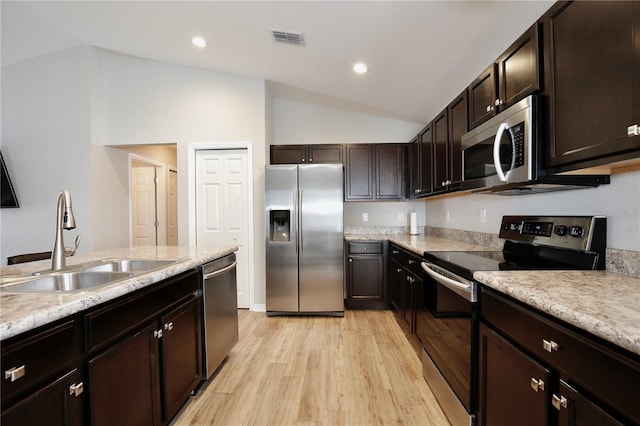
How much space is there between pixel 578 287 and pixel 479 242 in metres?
1.58

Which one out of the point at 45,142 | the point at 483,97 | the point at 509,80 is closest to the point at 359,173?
the point at 483,97

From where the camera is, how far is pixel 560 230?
1513mm

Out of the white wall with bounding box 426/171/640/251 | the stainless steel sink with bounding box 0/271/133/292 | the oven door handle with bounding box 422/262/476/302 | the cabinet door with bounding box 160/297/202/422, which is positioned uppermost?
the white wall with bounding box 426/171/640/251

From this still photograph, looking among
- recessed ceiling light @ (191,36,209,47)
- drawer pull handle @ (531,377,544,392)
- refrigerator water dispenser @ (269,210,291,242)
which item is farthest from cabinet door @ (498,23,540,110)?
recessed ceiling light @ (191,36,209,47)

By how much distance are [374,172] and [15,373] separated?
11.8ft

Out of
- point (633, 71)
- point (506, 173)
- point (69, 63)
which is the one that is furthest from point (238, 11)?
point (69, 63)

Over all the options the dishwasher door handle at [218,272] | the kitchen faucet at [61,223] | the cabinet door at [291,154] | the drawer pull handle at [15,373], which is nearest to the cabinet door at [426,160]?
the cabinet door at [291,154]

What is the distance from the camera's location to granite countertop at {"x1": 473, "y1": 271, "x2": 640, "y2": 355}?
0.69 meters

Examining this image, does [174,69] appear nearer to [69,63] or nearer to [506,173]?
[69,63]

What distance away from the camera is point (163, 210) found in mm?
5211

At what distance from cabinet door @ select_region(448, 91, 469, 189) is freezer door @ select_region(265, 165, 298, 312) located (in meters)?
1.66

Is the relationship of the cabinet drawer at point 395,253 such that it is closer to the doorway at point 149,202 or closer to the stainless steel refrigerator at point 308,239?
the stainless steel refrigerator at point 308,239

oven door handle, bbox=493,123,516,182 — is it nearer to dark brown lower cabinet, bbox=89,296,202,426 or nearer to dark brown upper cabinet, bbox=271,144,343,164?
dark brown lower cabinet, bbox=89,296,202,426

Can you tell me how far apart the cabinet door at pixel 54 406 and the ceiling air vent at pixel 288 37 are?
2.68 m
